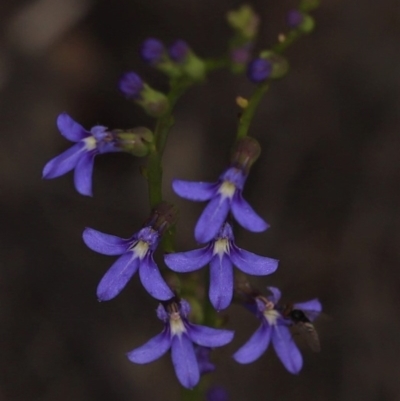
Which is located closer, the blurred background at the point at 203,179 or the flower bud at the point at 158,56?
the flower bud at the point at 158,56

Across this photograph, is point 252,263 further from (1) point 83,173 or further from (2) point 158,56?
(2) point 158,56

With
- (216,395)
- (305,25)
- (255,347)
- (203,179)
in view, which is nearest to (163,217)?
(255,347)

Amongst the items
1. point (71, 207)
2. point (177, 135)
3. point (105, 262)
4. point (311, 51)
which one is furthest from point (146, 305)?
point (311, 51)

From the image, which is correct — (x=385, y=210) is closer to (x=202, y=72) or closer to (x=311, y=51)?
(x=311, y=51)

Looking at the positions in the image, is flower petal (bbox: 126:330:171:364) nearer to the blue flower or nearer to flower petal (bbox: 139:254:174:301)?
flower petal (bbox: 139:254:174:301)

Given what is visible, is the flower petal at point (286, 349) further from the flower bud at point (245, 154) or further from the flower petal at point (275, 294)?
the flower bud at point (245, 154)

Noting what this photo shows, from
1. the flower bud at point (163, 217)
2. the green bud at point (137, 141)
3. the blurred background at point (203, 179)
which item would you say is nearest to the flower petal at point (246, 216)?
the flower bud at point (163, 217)
